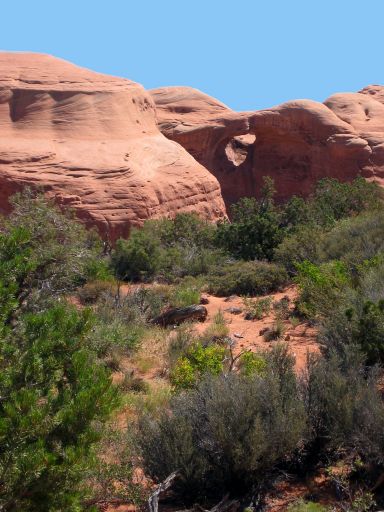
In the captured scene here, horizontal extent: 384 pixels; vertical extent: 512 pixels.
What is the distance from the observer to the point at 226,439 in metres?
5.25

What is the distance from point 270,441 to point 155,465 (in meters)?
0.87

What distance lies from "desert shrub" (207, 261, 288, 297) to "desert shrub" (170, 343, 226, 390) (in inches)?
223

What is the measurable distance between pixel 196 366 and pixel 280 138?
22.8 metres

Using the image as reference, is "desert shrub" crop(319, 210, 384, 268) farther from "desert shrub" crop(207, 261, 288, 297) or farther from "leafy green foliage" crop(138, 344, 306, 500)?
"leafy green foliage" crop(138, 344, 306, 500)

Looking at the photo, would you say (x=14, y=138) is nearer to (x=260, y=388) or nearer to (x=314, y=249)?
(x=314, y=249)

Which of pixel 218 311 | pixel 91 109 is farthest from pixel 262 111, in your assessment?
pixel 218 311

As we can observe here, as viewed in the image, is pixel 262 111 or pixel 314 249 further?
pixel 262 111

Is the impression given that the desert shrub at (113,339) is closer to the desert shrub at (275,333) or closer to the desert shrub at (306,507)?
the desert shrub at (275,333)

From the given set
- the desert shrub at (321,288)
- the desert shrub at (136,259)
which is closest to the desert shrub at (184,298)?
the desert shrub at (321,288)

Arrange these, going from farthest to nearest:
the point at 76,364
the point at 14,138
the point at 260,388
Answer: the point at 14,138, the point at 260,388, the point at 76,364

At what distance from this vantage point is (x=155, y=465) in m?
5.43

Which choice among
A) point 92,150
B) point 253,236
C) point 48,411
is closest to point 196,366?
point 48,411

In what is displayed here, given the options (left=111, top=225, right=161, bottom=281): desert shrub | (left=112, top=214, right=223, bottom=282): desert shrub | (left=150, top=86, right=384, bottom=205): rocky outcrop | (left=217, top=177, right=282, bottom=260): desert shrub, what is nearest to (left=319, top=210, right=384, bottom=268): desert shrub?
(left=217, top=177, right=282, bottom=260): desert shrub

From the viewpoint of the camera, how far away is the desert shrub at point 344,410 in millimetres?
5320
